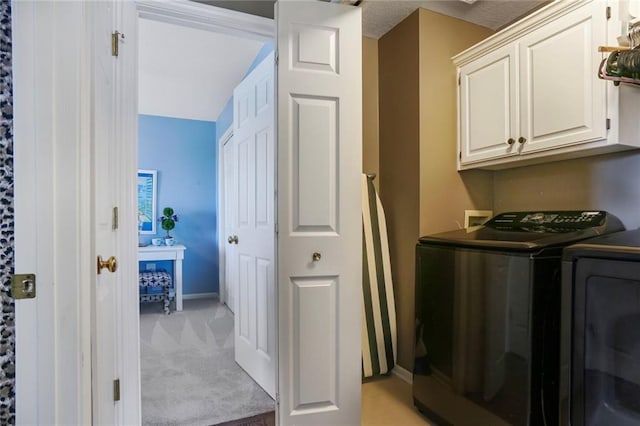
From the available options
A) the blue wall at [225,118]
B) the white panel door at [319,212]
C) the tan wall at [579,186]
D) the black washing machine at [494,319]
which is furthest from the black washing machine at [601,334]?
the blue wall at [225,118]

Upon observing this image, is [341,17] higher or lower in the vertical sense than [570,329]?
higher

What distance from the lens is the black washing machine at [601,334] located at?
3.61 feet

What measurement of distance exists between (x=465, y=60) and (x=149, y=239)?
4.37 meters

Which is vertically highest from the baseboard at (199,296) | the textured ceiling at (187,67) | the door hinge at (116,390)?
the textured ceiling at (187,67)

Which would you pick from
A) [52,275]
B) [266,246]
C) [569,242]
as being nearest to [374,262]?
[266,246]

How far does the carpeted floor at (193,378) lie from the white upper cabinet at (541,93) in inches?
81.0

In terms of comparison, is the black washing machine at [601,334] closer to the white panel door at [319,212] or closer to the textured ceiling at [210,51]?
the white panel door at [319,212]

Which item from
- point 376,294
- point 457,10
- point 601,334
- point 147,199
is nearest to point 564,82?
point 457,10

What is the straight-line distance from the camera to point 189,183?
4930 millimetres

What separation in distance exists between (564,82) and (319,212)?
54.1 inches

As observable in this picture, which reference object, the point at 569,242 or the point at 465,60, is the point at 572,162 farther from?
the point at 465,60

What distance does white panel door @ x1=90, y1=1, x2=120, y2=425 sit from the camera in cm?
109

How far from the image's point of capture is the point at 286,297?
166 cm

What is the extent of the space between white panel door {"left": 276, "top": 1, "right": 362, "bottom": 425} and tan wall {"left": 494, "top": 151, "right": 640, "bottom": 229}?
1187 mm
